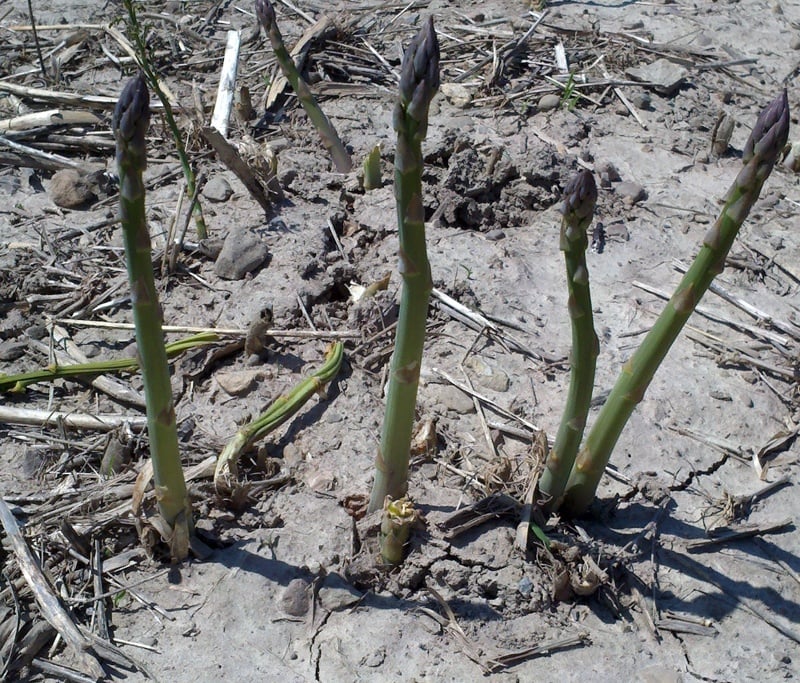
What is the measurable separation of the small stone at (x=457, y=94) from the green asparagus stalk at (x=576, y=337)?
2.81 m

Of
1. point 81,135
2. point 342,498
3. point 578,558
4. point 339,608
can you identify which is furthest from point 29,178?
point 578,558

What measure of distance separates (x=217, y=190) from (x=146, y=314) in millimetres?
2276

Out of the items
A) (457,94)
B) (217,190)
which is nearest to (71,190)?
→ (217,190)

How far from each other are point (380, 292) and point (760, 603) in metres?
1.91

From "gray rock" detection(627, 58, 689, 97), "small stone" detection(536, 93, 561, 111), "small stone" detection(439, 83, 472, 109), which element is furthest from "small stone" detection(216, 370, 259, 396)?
"gray rock" detection(627, 58, 689, 97)

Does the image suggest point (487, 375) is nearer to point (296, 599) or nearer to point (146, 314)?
point (296, 599)

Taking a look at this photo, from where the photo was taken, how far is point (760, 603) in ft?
8.83

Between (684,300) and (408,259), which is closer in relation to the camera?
(408,259)

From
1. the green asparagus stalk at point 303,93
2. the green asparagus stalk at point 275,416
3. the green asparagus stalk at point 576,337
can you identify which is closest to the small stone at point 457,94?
the green asparagus stalk at point 303,93

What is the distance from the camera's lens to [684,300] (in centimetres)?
230

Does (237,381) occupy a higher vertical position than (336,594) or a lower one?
higher

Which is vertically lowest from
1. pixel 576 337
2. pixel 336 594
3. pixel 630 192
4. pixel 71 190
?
pixel 336 594

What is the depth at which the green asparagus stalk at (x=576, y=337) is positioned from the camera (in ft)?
7.01

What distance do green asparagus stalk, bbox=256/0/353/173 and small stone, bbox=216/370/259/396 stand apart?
1.63 meters
